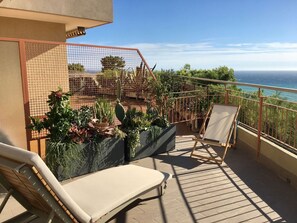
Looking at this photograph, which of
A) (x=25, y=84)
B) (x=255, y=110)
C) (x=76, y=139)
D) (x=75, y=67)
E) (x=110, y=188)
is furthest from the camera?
(x=255, y=110)

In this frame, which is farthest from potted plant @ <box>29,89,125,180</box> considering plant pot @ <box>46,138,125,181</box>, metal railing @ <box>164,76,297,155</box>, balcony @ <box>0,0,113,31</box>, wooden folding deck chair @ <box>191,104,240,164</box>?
balcony @ <box>0,0,113,31</box>

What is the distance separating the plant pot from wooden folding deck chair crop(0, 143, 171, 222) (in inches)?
34.7

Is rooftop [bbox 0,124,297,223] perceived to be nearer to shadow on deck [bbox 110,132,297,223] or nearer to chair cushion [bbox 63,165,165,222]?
shadow on deck [bbox 110,132,297,223]

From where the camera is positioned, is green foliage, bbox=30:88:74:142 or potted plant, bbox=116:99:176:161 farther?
potted plant, bbox=116:99:176:161

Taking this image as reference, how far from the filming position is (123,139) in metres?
4.51

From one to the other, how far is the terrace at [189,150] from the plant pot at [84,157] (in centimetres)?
55

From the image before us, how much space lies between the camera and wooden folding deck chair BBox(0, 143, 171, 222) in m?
1.93

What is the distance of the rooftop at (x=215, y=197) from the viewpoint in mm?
2979

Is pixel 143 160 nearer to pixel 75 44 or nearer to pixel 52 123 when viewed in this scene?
pixel 52 123

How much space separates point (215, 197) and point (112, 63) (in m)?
3.63

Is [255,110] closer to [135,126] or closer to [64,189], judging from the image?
[135,126]

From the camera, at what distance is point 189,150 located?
5.33 m

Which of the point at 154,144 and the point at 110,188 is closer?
the point at 110,188

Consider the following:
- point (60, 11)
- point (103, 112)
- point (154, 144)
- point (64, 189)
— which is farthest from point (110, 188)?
point (60, 11)
